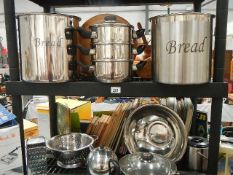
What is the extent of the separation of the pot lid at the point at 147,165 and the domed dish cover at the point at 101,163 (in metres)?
0.04

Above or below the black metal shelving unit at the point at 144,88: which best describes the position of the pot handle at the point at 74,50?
above

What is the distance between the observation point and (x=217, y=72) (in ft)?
2.74

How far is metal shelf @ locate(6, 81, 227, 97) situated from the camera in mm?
831

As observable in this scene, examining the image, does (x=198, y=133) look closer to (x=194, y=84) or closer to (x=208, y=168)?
(x=208, y=168)

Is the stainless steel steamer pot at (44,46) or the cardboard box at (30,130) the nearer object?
the stainless steel steamer pot at (44,46)

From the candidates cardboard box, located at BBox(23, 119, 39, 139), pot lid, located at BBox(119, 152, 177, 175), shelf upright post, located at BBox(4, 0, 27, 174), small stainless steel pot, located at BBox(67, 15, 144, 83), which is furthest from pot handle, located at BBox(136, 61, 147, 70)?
cardboard box, located at BBox(23, 119, 39, 139)

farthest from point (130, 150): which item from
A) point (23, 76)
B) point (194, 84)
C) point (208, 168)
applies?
point (23, 76)

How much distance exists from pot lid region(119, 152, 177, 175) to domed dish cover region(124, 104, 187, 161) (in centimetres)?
12

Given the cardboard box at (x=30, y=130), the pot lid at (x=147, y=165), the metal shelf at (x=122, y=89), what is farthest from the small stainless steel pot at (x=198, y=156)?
the cardboard box at (x=30, y=130)

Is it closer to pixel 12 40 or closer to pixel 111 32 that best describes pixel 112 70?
pixel 111 32

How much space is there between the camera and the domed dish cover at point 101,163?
2.90 ft

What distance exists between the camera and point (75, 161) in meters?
1.01

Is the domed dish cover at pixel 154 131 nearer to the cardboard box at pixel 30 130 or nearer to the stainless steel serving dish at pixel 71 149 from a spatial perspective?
the stainless steel serving dish at pixel 71 149

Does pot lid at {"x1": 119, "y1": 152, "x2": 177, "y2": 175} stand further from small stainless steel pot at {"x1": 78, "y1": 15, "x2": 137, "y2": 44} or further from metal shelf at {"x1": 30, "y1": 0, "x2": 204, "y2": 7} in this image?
metal shelf at {"x1": 30, "y1": 0, "x2": 204, "y2": 7}
